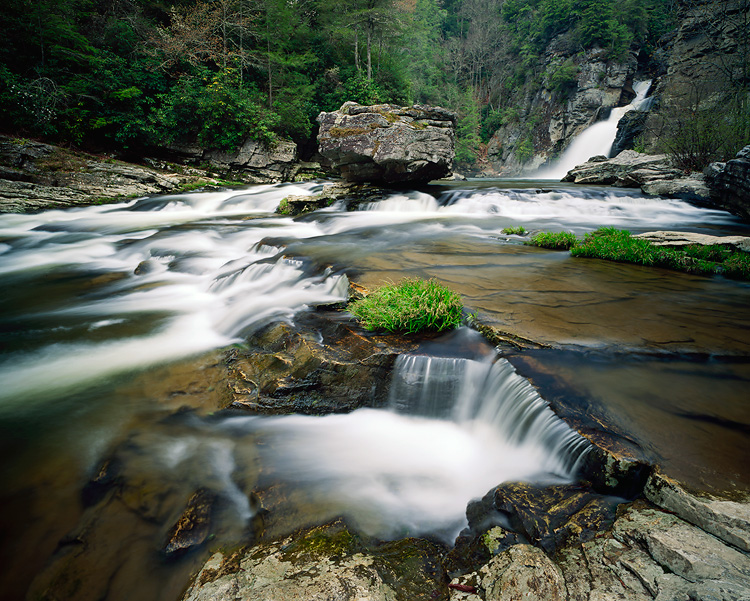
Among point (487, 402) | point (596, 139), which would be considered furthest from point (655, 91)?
point (487, 402)

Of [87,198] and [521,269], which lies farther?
[87,198]

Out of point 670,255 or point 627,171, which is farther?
point 627,171

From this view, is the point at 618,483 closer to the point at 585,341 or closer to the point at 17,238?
the point at 585,341

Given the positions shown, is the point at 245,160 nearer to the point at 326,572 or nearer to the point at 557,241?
the point at 557,241

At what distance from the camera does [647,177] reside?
15562mm

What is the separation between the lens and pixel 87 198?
15867 mm

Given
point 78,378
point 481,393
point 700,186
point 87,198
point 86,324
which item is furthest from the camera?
point 87,198

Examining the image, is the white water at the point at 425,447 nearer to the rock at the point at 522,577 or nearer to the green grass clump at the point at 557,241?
the rock at the point at 522,577

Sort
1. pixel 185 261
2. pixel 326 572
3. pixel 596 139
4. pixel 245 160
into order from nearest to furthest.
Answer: pixel 326 572
pixel 185 261
pixel 245 160
pixel 596 139

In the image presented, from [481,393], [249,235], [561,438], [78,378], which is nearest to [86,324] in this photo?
[78,378]

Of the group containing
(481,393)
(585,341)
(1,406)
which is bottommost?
(1,406)

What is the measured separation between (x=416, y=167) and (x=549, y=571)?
541 inches

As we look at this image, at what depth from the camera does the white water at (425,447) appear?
2863 mm

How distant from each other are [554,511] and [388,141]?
13.4m
